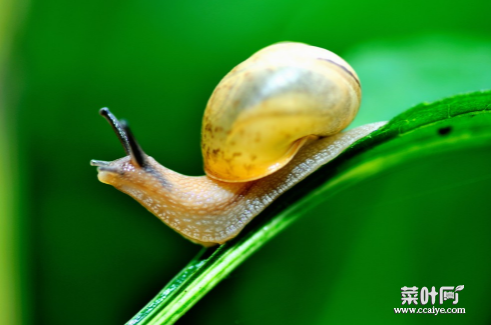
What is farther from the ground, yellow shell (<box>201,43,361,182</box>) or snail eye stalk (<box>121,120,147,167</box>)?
yellow shell (<box>201,43,361,182</box>)

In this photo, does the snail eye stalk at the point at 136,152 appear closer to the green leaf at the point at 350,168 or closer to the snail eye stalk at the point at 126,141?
the snail eye stalk at the point at 126,141

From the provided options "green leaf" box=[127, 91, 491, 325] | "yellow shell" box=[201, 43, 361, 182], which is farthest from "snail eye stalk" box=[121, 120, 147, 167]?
"green leaf" box=[127, 91, 491, 325]

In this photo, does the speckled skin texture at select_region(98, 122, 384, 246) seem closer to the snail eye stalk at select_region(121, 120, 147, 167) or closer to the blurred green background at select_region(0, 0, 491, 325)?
the snail eye stalk at select_region(121, 120, 147, 167)

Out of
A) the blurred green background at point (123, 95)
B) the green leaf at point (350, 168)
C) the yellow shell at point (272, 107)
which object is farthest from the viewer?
Answer: the blurred green background at point (123, 95)

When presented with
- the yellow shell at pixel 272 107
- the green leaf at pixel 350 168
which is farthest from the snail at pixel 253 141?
the green leaf at pixel 350 168

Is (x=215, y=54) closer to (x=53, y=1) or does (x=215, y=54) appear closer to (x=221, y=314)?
(x=53, y=1)

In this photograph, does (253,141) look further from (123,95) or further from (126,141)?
(123,95)
